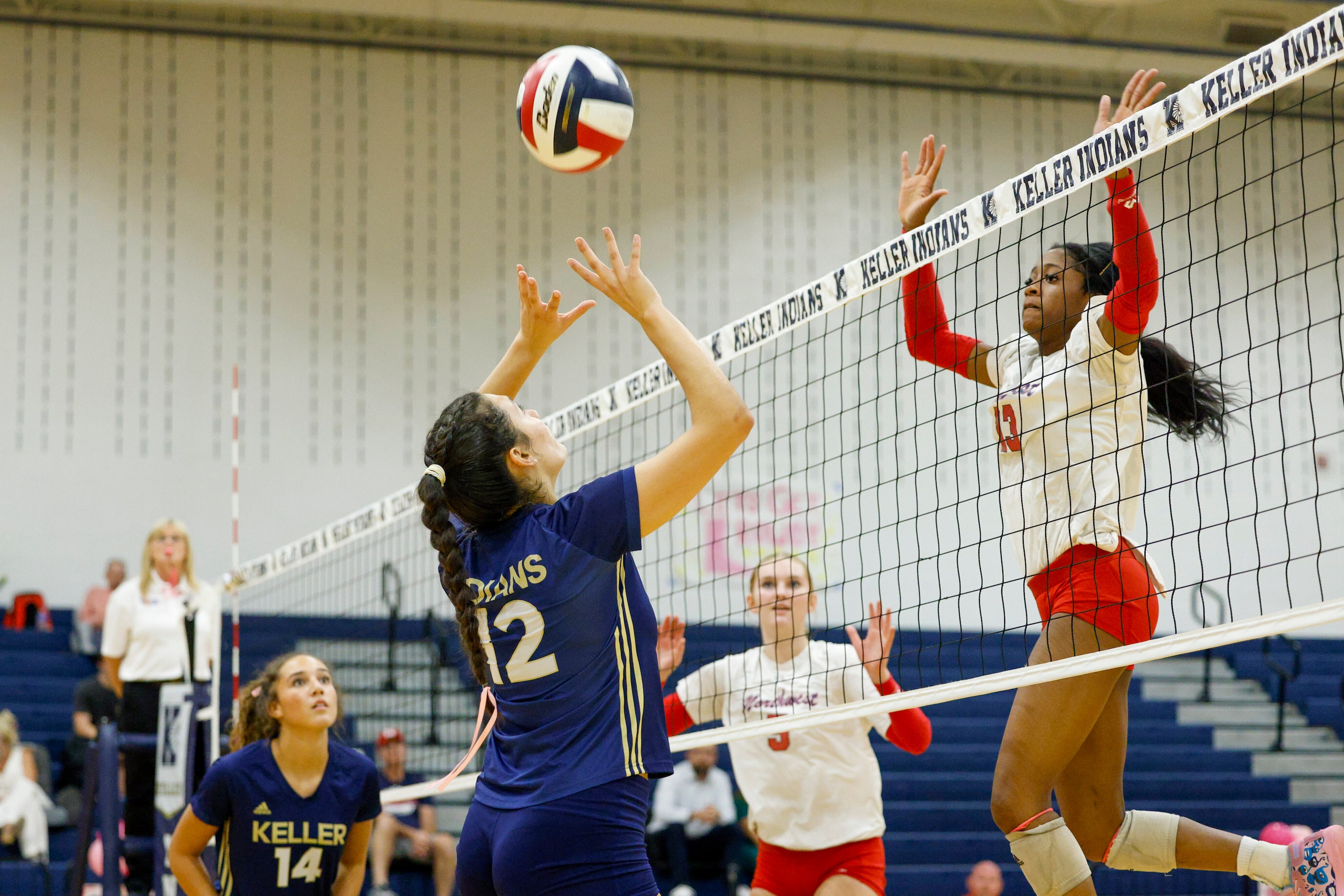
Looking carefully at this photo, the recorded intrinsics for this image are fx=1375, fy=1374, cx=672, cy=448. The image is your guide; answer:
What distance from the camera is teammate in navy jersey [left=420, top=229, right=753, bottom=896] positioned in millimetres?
2770

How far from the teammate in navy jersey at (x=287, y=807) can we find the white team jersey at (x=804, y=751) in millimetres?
1322

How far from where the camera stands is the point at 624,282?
2.92 meters

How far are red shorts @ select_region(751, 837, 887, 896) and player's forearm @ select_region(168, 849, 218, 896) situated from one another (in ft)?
6.65

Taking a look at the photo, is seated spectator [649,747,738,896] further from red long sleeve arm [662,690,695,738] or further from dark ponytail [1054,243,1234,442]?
dark ponytail [1054,243,1234,442]

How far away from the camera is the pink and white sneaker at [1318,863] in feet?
11.8

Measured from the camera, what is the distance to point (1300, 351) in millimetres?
15961

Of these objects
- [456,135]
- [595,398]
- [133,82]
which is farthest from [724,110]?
[595,398]

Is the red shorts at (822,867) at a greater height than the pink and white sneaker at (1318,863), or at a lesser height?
lesser

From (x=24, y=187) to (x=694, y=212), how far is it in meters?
7.34

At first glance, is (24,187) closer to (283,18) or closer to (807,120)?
(283,18)

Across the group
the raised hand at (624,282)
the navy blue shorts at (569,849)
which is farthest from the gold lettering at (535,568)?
the raised hand at (624,282)

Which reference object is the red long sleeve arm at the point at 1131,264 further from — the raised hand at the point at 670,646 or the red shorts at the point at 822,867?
the red shorts at the point at 822,867

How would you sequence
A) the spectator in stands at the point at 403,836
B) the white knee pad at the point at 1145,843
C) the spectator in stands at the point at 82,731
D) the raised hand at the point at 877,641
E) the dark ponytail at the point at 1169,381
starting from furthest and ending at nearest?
the spectator in stands at the point at 82,731 → the spectator in stands at the point at 403,836 → the raised hand at the point at 877,641 → the dark ponytail at the point at 1169,381 → the white knee pad at the point at 1145,843

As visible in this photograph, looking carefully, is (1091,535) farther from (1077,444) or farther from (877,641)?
(877,641)
